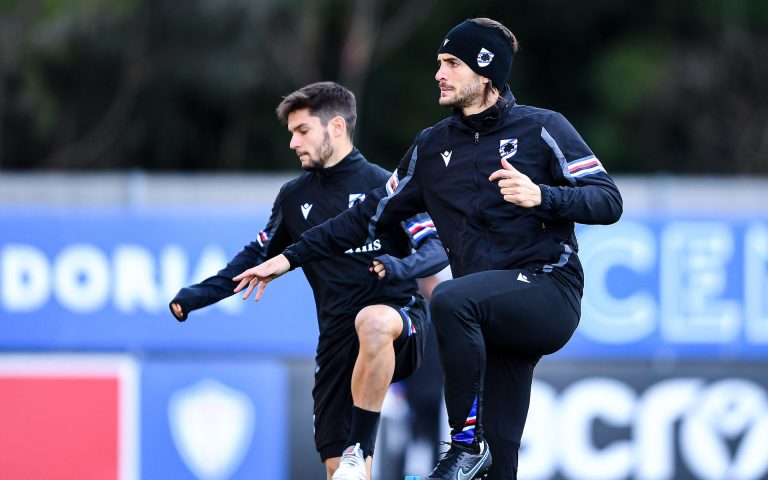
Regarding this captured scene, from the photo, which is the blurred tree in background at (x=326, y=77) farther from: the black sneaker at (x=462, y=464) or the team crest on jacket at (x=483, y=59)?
the black sneaker at (x=462, y=464)

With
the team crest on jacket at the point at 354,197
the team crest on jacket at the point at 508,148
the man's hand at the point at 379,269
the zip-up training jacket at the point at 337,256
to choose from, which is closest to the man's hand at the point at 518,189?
the team crest on jacket at the point at 508,148

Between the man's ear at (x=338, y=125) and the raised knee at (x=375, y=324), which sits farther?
the man's ear at (x=338, y=125)

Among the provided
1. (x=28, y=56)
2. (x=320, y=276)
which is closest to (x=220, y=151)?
(x=28, y=56)

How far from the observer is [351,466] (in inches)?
251

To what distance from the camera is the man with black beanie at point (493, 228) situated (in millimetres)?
5699

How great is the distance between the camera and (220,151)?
81.4 feet

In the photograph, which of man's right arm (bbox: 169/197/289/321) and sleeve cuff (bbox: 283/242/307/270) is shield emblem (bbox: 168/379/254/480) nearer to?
man's right arm (bbox: 169/197/289/321)

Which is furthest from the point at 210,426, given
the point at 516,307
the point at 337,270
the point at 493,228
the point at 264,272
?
the point at 516,307

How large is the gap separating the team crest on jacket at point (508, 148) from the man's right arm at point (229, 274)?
62.5 inches

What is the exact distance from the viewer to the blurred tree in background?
22.9m

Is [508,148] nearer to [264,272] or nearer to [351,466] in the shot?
[264,272]

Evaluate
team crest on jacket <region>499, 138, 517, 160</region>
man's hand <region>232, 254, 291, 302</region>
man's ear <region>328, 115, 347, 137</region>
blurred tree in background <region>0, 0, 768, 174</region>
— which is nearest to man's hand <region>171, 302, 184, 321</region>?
man's hand <region>232, 254, 291, 302</region>

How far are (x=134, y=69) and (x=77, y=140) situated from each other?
62.1 inches

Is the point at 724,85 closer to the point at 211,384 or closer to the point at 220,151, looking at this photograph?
the point at 220,151
